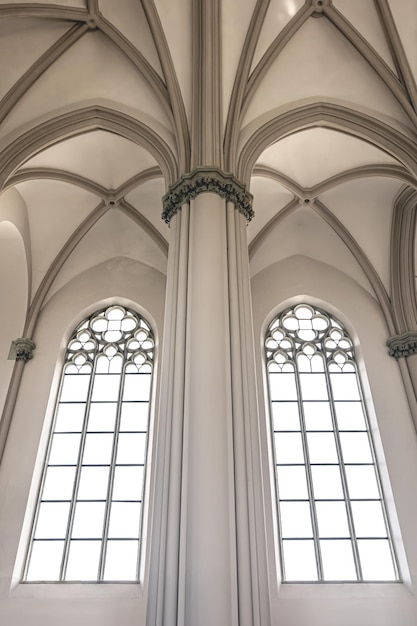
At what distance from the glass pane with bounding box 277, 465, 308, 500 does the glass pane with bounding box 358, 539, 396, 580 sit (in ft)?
3.87

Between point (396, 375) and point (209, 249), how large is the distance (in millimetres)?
5403

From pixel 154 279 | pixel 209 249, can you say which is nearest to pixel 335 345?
pixel 154 279

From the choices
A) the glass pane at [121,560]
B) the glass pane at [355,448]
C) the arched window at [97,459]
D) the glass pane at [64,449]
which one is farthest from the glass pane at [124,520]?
the glass pane at [355,448]

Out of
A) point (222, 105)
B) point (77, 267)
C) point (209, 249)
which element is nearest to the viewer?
point (209, 249)

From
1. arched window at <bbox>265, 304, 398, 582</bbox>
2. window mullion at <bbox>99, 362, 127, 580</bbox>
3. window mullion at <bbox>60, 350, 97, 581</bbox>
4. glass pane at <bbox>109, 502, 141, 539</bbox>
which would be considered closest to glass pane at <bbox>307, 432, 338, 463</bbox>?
arched window at <bbox>265, 304, 398, 582</bbox>

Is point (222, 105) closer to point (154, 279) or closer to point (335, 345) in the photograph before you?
point (154, 279)

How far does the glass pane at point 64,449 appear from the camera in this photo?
30.2 feet

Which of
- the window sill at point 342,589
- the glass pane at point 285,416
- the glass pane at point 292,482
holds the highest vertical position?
the glass pane at point 285,416

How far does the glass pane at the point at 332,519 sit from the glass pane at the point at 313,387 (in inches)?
79.1

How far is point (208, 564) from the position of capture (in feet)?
14.1

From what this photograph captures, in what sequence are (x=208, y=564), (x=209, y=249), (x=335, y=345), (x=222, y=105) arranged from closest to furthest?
(x=208, y=564) < (x=209, y=249) < (x=222, y=105) < (x=335, y=345)

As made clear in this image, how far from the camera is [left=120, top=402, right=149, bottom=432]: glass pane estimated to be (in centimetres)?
946

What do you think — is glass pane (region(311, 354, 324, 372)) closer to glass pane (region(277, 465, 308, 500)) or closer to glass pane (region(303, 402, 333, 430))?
glass pane (region(303, 402, 333, 430))

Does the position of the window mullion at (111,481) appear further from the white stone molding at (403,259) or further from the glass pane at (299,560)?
the white stone molding at (403,259)
